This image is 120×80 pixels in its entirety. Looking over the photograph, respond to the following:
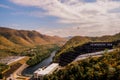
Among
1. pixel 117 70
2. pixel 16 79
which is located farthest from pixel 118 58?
pixel 16 79

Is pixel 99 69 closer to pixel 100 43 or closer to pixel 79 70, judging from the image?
pixel 79 70

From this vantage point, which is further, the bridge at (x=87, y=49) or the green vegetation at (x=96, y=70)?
the bridge at (x=87, y=49)

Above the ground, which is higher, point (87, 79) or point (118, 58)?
point (118, 58)

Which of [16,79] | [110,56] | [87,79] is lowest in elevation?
[16,79]

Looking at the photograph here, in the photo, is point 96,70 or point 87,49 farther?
point 87,49

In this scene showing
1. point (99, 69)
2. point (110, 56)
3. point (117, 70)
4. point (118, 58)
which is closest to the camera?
point (117, 70)

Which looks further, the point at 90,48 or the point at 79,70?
the point at 90,48

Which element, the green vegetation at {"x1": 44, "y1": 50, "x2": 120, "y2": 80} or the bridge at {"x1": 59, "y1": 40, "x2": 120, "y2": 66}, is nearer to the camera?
the green vegetation at {"x1": 44, "y1": 50, "x2": 120, "y2": 80}

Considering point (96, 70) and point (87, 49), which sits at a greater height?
point (96, 70)
